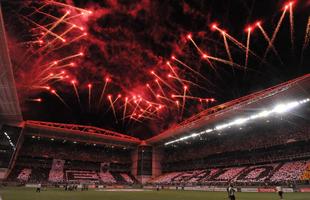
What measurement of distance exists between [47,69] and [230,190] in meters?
27.9

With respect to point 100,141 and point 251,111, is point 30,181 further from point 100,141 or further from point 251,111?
point 251,111

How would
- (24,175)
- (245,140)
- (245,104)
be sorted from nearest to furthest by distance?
(245,104) < (245,140) < (24,175)

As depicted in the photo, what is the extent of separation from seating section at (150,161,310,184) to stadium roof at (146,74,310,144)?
10698mm

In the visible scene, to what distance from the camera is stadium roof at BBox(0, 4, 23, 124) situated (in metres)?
29.9

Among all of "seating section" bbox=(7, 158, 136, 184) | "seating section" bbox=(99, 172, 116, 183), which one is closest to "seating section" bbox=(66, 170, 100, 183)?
"seating section" bbox=(7, 158, 136, 184)

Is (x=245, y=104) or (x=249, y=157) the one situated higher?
(x=245, y=104)

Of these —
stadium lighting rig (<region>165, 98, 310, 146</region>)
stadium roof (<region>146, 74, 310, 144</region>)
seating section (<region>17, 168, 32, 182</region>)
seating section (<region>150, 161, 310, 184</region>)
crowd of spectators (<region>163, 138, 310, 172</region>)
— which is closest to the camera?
stadium roof (<region>146, 74, 310, 144</region>)

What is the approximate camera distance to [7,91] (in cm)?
4109

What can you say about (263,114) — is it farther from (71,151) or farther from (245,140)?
(71,151)

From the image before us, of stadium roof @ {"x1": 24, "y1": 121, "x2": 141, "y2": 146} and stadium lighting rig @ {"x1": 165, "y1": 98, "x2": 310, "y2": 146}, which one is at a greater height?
stadium roof @ {"x1": 24, "y1": 121, "x2": 141, "y2": 146}

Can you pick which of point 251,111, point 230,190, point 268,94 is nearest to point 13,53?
point 230,190

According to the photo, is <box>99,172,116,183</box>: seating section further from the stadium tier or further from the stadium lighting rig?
the stadium lighting rig

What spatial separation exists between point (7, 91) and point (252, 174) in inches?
A: 1777

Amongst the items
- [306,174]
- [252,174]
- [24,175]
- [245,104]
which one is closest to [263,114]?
[245,104]
